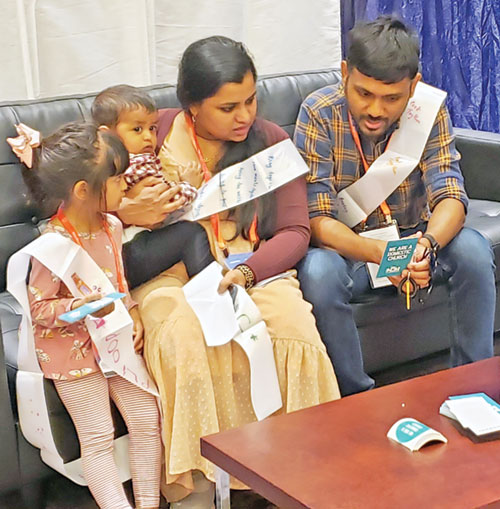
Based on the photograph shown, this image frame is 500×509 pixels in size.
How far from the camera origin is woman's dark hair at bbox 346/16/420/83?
2.26m

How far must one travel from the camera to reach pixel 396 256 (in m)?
2.17

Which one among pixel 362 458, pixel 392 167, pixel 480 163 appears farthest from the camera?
pixel 480 163

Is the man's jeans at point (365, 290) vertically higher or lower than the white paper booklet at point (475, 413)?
lower

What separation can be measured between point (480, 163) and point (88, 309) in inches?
59.1

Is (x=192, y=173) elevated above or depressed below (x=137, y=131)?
below

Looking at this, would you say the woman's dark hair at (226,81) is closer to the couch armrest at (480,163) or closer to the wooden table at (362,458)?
the wooden table at (362,458)

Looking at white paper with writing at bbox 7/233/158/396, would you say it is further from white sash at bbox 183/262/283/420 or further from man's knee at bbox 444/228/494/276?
man's knee at bbox 444/228/494/276

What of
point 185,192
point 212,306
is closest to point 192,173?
point 185,192

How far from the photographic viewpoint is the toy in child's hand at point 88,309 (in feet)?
5.81

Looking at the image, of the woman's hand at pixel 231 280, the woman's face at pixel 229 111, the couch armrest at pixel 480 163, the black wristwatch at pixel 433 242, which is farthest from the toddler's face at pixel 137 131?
the couch armrest at pixel 480 163

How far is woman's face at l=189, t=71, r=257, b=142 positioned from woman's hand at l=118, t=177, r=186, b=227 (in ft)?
0.57

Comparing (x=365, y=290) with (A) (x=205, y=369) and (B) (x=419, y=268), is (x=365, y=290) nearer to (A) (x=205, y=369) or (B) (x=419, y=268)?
(B) (x=419, y=268)

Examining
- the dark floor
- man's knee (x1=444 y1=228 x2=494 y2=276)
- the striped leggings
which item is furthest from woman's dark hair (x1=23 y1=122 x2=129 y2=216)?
man's knee (x1=444 y1=228 x2=494 y2=276)

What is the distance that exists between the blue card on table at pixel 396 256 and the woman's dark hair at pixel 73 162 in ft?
2.00
